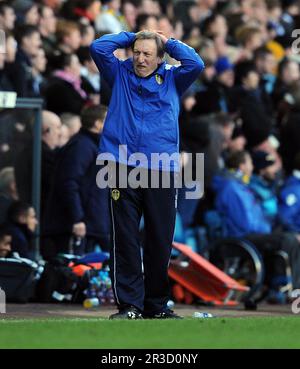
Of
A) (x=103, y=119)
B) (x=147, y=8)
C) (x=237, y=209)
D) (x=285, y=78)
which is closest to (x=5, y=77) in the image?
(x=103, y=119)

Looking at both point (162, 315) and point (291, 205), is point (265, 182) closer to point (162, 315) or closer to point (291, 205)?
point (291, 205)

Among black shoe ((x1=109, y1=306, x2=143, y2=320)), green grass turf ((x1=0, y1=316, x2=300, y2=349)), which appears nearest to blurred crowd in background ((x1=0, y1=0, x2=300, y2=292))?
black shoe ((x1=109, y1=306, x2=143, y2=320))

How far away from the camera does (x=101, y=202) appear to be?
46.6 ft

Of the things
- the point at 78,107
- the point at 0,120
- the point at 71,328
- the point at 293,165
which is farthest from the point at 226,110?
the point at 71,328

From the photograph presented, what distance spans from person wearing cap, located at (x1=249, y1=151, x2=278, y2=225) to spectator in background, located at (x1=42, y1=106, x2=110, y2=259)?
3.08 m

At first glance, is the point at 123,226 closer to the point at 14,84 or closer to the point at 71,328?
the point at 71,328

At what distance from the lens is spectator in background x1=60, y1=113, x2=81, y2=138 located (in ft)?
50.6

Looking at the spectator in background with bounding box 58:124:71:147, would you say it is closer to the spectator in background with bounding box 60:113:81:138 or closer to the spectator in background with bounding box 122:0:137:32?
the spectator in background with bounding box 60:113:81:138

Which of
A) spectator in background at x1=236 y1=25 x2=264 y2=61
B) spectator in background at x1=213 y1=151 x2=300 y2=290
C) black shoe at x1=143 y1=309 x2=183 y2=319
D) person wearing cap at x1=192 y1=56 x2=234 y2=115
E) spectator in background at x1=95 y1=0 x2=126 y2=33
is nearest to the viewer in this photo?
black shoe at x1=143 y1=309 x2=183 y2=319

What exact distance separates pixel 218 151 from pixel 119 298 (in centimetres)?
666

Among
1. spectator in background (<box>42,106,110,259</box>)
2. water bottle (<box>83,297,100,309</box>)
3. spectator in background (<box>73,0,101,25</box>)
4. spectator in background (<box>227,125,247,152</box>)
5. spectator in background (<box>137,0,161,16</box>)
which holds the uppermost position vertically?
spectator in background (<box>137,0,161,16</box>)

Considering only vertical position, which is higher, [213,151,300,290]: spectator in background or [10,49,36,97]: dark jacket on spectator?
[10,49,36,97]: dark jacket on spectator

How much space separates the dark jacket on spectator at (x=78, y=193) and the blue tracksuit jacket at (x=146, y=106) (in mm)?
3278

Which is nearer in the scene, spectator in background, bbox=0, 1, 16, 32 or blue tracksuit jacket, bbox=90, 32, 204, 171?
blue tracksuit jacket, bbox=90, 32, 204, 171
